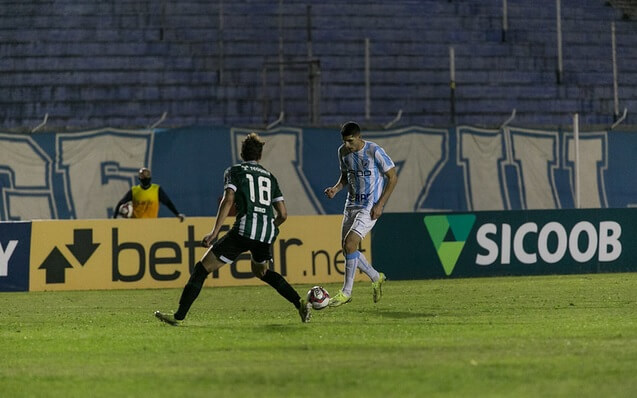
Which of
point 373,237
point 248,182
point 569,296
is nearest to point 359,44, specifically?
point 373,237

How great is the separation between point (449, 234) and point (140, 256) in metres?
5.17

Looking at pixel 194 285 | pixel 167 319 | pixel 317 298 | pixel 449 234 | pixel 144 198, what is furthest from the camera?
pixel 144 198

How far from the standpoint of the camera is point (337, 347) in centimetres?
1024

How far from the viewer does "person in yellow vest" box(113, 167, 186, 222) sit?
22422 millimetres

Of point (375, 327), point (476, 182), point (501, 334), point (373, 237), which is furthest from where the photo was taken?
point (476, 182)

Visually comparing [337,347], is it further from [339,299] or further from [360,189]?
[360,189]

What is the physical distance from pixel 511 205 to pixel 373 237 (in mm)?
5094

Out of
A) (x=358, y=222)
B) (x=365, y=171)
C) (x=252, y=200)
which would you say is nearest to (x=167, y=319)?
(x=252, y=200)

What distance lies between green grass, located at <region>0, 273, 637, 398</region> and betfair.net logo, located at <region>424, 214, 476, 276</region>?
3992 millimetres

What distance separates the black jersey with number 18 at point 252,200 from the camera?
1237 cm

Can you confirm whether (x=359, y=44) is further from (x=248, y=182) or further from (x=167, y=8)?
(x=248, y=182)

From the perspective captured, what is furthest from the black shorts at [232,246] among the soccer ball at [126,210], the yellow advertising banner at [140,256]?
the soccer ball at [126,210]

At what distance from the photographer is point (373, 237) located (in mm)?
20938

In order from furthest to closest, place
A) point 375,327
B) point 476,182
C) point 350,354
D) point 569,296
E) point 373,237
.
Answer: point 476,182 → point 373,237 → point 569,296 → point 375,327 → point 350,354
